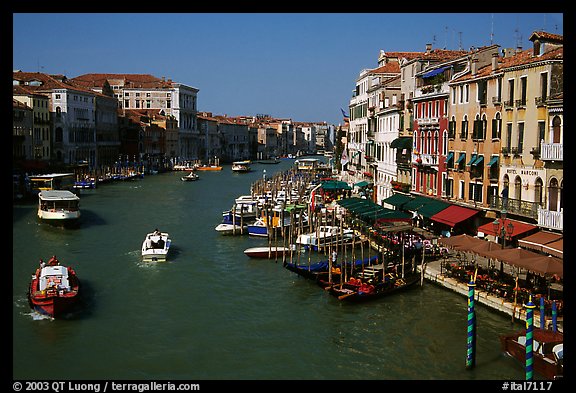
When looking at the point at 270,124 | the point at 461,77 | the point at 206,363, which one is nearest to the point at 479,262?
the point at 461,77

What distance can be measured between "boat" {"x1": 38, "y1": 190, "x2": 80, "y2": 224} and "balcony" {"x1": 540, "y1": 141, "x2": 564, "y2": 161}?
13059mm

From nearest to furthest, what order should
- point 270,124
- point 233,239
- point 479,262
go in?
1. point 479,262
2. point 233,239
3. point 270,124

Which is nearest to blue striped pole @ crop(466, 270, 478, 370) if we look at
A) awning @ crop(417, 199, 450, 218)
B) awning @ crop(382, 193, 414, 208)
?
awning @ crop(417, 199, 450, 218)

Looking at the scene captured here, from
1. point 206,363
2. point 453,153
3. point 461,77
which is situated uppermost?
point 461,77

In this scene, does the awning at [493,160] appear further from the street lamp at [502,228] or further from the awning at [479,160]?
the street lamp at [502,228]

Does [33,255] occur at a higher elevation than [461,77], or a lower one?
lower

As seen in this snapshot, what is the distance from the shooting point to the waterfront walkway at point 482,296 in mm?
8773

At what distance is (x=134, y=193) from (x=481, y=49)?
20472 mm

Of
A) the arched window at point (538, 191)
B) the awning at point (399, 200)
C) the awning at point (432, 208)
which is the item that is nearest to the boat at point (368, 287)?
the arched window at point (538, 191)

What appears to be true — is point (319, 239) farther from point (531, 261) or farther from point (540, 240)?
point (531, 261)

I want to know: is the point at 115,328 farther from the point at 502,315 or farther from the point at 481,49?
the point at 481,49

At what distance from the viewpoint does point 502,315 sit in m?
9.17

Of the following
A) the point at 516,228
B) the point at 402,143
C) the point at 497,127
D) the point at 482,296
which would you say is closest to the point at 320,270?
the point at 482,296
